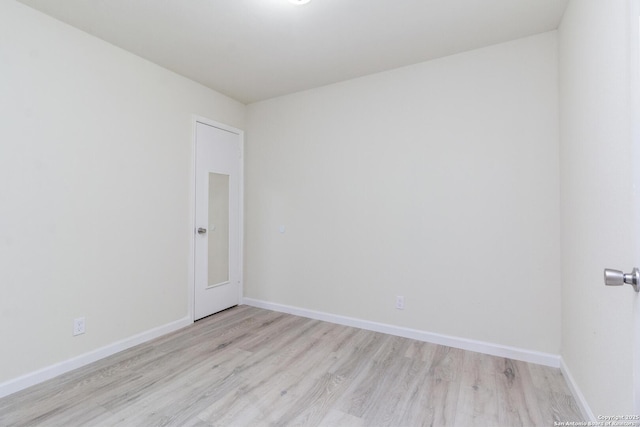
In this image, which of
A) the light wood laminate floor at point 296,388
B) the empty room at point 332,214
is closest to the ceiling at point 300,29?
the empty room at point 332,214

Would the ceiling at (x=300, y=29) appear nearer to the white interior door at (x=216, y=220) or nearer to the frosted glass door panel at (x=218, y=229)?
the white interior door at (x=216, y=220)

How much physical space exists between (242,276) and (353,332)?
5.54ft

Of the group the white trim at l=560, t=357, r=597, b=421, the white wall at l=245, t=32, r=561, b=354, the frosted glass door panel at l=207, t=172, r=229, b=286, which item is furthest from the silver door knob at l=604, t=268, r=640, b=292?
the frosted glass door panel at l=207, t=172, r=229, b=286

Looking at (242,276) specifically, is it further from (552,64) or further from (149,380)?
(552,64)

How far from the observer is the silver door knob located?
93 centimetres

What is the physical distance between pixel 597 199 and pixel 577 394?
126 cm

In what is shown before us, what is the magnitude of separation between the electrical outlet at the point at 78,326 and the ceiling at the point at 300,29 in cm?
231

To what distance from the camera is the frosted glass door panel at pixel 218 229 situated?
11.3 feet

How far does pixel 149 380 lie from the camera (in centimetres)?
211

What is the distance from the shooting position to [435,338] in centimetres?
272

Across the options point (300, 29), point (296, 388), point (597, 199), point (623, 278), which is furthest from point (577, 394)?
point (300, 29)

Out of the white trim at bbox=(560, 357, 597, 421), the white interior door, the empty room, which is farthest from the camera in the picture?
the white interior door

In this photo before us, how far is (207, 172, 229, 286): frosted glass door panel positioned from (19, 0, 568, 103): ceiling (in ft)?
4.11

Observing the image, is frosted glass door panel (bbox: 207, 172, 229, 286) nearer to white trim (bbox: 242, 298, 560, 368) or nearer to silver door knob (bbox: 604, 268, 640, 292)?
white trim (bbox: 242, 298, 560, 368)
